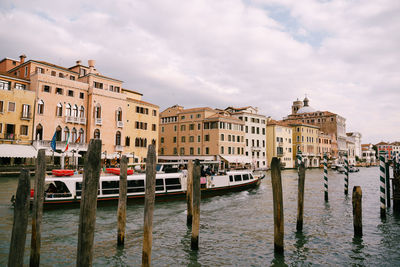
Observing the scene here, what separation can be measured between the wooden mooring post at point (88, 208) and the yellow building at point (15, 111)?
94.0 ft

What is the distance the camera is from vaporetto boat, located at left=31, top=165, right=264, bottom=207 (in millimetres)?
14242

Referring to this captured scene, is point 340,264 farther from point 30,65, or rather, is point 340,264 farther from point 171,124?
point 171,124

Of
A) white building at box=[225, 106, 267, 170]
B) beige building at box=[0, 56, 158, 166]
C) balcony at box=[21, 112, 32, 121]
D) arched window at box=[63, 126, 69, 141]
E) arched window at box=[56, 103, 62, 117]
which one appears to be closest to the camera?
balcony at box=[21, 112, 32, 121]

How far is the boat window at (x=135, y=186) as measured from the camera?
16.0 metres

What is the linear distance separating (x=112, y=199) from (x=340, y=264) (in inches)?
440

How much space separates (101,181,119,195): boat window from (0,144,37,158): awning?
52.5 feet

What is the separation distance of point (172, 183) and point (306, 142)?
57849mm

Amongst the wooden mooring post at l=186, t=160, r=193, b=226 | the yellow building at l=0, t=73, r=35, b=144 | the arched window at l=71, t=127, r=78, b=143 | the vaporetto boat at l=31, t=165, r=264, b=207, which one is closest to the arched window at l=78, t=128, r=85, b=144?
the arched window at l=71, t=127, r=78, b=143

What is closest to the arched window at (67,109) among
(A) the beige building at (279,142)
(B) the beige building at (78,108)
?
(B) the beige building at (78,108)

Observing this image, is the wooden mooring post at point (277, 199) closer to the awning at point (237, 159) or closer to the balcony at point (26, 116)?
the balcony at point (26, 116)

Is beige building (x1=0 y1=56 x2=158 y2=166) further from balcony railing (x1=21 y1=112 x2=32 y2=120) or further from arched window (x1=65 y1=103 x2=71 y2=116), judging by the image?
balcony railing (x1=21 y1=112 x2=32 y2=120)

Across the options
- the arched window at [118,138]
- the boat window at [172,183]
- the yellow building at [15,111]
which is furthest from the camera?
the arched window at [118,138]

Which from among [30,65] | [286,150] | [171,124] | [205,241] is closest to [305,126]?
[286,150]

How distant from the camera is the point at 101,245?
907 cm
